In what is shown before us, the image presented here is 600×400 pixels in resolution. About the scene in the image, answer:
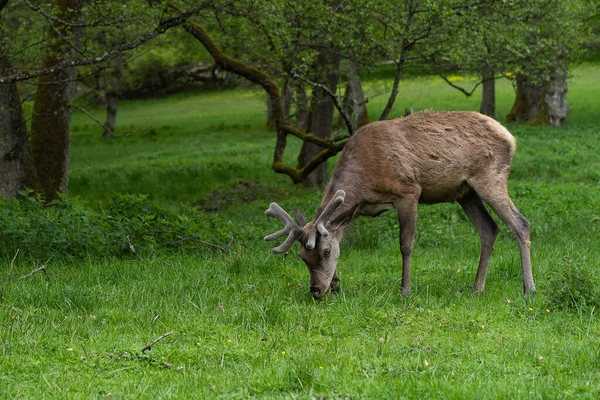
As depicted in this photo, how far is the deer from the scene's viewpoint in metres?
8.70

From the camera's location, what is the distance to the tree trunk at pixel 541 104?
2911cm

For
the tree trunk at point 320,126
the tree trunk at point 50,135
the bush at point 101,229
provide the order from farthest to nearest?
the tree trunk at point 320,126
the tree trunk at point 50,135
the bush at point 101,229

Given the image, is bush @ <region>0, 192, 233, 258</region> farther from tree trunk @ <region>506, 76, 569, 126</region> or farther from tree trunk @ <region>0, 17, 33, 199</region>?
tree trunk @ <region>506, 76, 569, 126</region>

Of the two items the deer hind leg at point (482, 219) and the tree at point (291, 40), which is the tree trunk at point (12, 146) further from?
the deer hind leg at point (482, 219)

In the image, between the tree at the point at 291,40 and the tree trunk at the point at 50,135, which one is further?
the tree trunk at the point at 50,135

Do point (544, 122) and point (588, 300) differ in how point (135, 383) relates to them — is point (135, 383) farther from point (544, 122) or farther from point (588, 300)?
point (544, 122)

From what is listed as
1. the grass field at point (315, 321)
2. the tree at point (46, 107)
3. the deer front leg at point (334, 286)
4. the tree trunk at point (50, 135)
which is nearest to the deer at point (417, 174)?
the deer front leg at point (334, 286)

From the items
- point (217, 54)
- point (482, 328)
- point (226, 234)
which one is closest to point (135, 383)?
point (482, 328)

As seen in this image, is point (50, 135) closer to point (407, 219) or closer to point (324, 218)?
point (324, 218)

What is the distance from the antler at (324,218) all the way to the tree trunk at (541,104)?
68.0 ft

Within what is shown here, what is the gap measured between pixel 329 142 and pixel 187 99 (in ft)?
144

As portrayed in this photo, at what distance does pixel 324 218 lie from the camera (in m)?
8.37

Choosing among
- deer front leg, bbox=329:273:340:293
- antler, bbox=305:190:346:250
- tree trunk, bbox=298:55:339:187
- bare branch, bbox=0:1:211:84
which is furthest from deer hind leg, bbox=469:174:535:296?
tree trunk, bbox=298:55:339:187

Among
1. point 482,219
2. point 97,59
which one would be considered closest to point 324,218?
point 482,219
